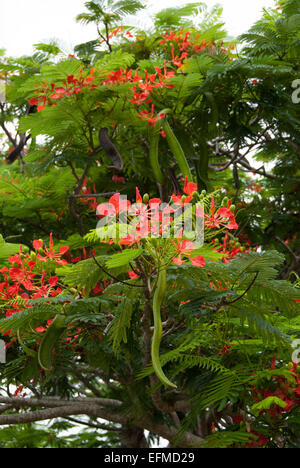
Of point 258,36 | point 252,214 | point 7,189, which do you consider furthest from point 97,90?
point 252,214

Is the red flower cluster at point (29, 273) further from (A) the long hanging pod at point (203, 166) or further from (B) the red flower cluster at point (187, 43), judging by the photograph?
(B) the red flower cluster at point (187, 43)

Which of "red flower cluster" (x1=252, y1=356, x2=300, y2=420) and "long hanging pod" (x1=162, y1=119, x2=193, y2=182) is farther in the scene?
"long hanging pod" (x1=162, y1=119, x2=193, y2=182)

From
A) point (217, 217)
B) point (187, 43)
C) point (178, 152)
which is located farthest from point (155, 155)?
point (187, 43)

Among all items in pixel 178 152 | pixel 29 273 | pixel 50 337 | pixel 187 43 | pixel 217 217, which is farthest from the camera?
pixel 187 43

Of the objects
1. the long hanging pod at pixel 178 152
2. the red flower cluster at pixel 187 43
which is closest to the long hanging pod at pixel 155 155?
the long hanging pod at pixel 178 152

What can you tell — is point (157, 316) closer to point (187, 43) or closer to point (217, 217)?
point (217, 217)

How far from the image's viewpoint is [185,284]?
2332mm

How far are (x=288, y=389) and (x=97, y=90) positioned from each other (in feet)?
7.22

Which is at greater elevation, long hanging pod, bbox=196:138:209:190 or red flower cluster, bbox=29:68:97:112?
red flower cluster, bbox=29:68:97:112

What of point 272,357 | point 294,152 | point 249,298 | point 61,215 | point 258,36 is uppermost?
point 258,36

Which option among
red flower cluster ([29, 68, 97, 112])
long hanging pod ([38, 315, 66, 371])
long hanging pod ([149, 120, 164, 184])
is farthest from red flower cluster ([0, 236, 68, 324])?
red flower cluster ([29, 68, 97, 112])

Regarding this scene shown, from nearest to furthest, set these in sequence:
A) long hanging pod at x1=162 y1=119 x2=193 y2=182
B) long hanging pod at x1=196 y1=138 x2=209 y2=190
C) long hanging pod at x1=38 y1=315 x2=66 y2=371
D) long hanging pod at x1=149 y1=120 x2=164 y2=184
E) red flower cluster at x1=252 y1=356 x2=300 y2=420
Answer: long hanging pod at x1=38 y1=315 x2=66 y2=371
red flower cluster at x1=252 y1=356 x2=300 y2=420
long hanging pod at x1=162 y1=119 x2=193 y2=182
long hanging pod at x1=149 y1=120 x2=164 y2=184
long hanging pod at x1=196 y1=138 x2=209 y2=190

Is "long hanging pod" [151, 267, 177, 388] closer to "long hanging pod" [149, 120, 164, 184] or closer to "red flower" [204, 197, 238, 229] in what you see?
"red flower" [204, 197, 238, 229]
